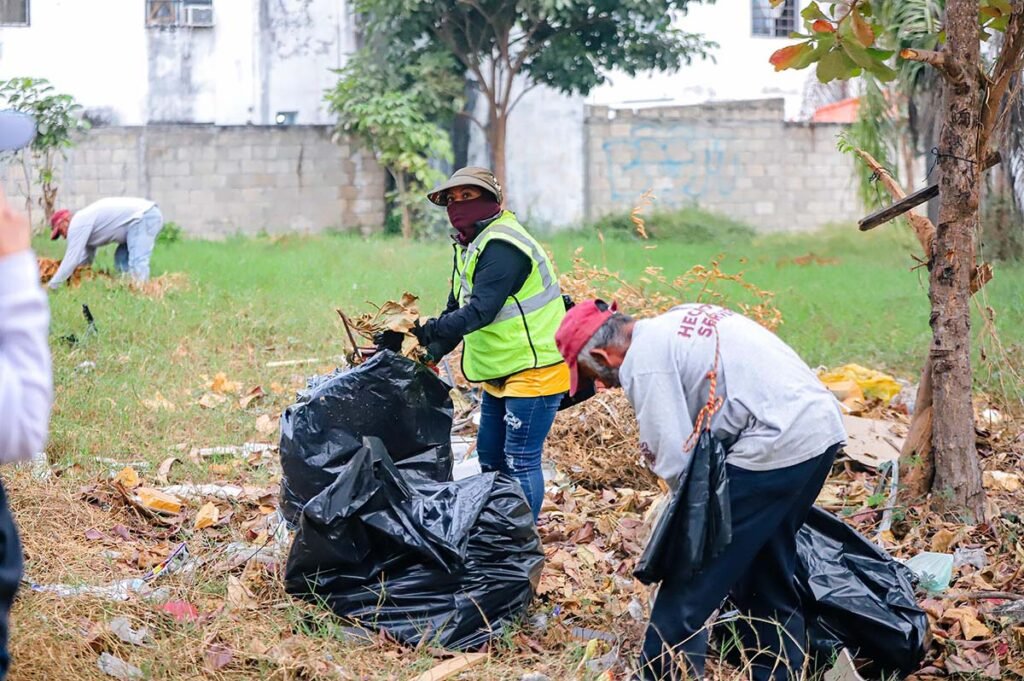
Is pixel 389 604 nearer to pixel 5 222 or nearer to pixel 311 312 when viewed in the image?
pixel 5 222

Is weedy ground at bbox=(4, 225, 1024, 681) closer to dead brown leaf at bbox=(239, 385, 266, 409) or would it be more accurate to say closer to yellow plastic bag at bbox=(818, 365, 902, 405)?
dead brown leaf at bbox=(239, 385, 266, 409)

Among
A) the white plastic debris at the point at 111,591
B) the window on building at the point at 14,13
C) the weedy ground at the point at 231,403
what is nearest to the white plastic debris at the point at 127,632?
the weedy ground at the point at 231,403

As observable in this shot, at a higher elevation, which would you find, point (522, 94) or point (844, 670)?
point (522, 94)

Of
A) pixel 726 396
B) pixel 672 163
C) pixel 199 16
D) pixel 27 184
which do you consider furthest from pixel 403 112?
pixel 726 396

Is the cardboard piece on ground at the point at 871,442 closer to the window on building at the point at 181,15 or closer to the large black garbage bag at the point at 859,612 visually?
the large black garbage bag at the point at 859,612

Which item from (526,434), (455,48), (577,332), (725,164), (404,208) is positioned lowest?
(526,434)

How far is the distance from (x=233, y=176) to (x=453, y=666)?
15309 millimetres

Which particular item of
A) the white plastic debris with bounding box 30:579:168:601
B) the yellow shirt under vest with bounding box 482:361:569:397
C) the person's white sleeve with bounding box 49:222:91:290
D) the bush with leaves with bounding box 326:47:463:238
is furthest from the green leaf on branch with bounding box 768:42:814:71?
the bush with leaves with bounding box 326:47:463:238

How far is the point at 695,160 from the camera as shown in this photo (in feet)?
65.6

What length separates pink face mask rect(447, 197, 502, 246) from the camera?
4754 millimetres

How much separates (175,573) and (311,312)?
5.51m

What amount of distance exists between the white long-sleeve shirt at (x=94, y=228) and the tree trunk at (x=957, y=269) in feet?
23.8

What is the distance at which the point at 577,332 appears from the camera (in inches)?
135

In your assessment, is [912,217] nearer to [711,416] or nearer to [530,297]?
[530,297]
